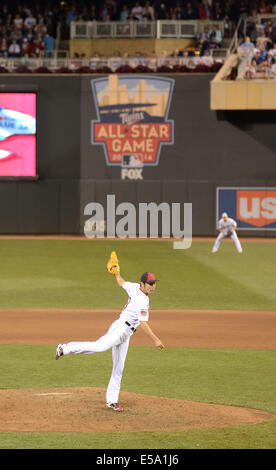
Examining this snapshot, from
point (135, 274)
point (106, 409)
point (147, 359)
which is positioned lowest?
point (147, 359)

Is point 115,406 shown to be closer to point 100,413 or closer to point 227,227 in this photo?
point 100,413

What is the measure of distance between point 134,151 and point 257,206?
693 cm

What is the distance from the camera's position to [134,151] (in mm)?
42406

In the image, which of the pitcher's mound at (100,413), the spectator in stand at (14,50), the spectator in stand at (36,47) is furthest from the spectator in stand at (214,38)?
the pitcher's mound at (100,413)

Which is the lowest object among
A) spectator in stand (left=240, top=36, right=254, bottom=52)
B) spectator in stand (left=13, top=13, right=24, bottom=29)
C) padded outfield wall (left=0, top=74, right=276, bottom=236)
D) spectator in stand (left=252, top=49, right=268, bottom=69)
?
padded outfield wall (left=0, top=74, right=276, bottom=236)

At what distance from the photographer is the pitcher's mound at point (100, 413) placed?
10.8 metres

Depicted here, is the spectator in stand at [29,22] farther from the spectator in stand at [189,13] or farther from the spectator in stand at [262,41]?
the spectator in stand at [262,41]

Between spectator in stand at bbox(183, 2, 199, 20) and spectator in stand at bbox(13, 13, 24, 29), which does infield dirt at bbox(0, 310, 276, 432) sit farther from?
spectator in stand at bbox(13, 13, 24, 29)


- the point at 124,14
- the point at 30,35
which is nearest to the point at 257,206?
the point at 124,14

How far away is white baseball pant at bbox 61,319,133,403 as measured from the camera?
1130cm

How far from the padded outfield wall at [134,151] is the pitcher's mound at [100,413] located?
1169 inches

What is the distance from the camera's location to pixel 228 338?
715 inches

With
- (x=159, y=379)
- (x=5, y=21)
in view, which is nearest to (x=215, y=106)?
(x=5, y=21)

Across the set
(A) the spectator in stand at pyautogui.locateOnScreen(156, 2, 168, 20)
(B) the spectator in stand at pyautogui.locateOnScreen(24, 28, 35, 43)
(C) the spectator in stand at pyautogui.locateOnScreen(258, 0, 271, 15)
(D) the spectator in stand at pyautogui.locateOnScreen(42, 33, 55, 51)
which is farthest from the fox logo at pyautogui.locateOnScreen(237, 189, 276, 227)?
(B) the spectator in stand at pyautogui.locateOnScreen(24, 28, 35, 43)
